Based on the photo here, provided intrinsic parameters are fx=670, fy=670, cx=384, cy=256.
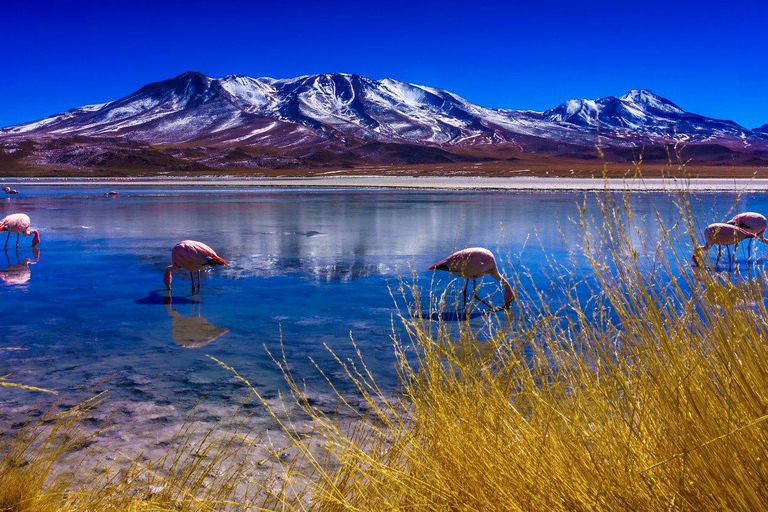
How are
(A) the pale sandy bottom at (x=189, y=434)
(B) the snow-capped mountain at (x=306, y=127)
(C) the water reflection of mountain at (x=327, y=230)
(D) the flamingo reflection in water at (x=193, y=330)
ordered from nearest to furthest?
1. (A) the pale sandy bottom at (x=189, y=434)
2. (D) the flamingo reflection in water at (x=193, y=330)
3. (C) the water reflection of mountain at (x=327, y=230)
4. (B) the snow-capped mountain at (x=306, y=127)

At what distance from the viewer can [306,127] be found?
472ft

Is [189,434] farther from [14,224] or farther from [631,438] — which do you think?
[14,224]

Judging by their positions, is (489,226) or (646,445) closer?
(646,445)

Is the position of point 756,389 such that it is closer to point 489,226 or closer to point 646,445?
point 646,445

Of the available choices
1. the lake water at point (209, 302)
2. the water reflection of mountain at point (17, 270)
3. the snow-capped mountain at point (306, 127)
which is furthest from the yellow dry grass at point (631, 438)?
the snow-capped mountain at point (306, 127)

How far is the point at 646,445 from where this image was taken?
177 cm

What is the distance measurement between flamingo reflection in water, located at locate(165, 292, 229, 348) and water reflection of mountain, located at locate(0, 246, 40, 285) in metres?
2.76

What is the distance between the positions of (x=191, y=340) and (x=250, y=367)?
1029mm

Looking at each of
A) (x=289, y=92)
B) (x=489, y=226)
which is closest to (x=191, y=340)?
(x=489, y=226)

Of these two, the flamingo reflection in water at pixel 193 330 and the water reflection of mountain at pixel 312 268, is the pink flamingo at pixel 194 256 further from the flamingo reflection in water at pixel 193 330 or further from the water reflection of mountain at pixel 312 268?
the water reflection of mountain at pixel 312 268

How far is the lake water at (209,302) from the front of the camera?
4320 millimetres

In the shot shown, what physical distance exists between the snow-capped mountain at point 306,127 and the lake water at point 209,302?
253ft

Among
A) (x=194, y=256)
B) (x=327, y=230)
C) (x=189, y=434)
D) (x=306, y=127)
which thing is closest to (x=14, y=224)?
(x=194, y=256)

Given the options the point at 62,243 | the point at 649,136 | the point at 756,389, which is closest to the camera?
the point at 756,389
